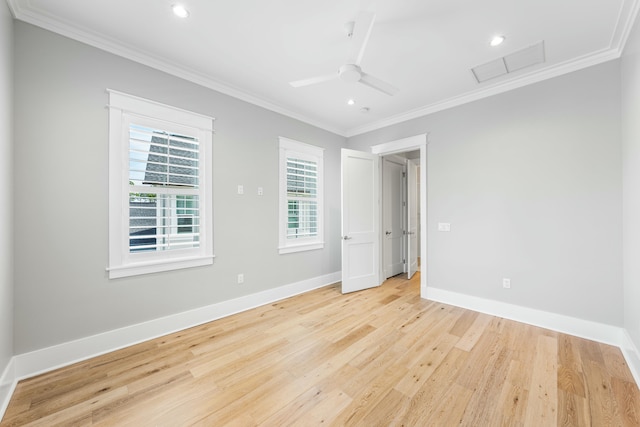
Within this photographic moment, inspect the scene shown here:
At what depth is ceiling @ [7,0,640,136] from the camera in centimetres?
194

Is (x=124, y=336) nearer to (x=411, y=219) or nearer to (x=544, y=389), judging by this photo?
(x=544, y=389)

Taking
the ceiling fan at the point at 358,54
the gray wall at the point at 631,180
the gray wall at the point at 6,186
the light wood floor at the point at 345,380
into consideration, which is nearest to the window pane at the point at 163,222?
the gray wall at the point at 6,186

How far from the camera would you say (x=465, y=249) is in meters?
3.37

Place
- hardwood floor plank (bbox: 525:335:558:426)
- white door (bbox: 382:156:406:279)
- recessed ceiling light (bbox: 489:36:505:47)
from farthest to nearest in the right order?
white door (bbox: 382:156:406:279)
recessed ceiling light (bbox: 489:36:505:47)
hardwood floor plank (bbox: 525:335:558:426)

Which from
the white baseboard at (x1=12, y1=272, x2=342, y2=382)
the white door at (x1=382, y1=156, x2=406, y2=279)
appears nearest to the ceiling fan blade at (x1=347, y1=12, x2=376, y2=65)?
the white door at (x1=382, y1=156, x2=406, y2=279)

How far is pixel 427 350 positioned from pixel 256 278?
86.7 inches

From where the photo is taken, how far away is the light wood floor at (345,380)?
5.24 feet

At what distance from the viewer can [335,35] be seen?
7.39 ft

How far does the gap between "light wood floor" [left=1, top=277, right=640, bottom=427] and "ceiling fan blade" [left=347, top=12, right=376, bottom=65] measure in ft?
8.39

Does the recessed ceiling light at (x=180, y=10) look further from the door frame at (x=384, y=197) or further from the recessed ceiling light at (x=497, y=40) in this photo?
the door frame at (x=384, y=197)

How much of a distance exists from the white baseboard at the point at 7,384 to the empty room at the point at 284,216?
0.02 m

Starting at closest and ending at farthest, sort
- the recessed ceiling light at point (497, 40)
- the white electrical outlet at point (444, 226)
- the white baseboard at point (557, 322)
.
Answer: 1. the white baseboard at point (557, 322)
2. the recessed ceiling light at point (497, 40)
3. the white electrical outlet at point (444, 226)

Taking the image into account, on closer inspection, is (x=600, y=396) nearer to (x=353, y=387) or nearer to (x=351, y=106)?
(x=353, y=387)

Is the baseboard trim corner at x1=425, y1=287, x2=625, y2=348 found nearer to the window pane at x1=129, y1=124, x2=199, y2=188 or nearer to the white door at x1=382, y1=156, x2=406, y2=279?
the white door at x1=382, y1=156, x2=406, y2=279
